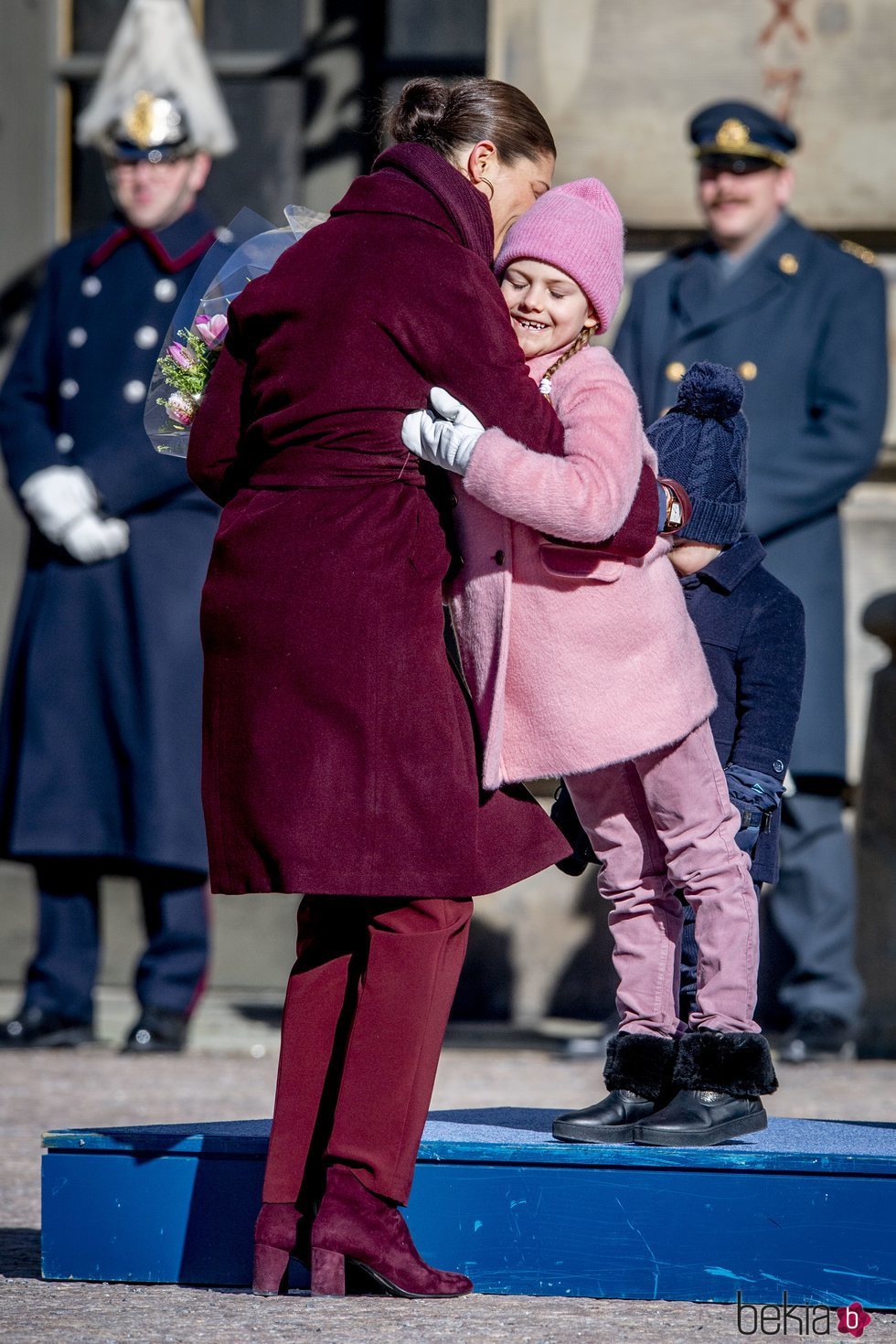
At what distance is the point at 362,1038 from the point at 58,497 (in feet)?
9.92

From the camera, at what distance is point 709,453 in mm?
3768

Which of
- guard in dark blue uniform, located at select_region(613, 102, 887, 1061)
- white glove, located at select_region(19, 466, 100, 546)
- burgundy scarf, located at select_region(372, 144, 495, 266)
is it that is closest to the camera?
burgundy scarf, located at select_region(372, 144, 495, 266)

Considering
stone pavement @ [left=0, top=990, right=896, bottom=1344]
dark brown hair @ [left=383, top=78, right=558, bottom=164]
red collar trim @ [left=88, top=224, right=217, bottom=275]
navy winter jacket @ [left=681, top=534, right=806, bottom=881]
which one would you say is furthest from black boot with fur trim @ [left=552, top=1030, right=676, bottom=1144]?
red collar trim @ [left=88, top=224, right=217, bottom=275]

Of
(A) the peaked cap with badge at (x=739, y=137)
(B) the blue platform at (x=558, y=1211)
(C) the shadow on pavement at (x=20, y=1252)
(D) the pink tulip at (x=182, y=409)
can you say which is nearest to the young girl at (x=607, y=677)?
(B) the blue platform at (x=558, y=1211)

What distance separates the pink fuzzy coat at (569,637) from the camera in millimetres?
3359

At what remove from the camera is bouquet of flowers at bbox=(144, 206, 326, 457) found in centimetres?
358

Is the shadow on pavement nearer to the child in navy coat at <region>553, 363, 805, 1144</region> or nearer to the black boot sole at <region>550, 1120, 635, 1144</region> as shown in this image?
the black boot sole at <region>550, 1120, 635, 1144</region>

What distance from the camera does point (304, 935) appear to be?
3443 mm

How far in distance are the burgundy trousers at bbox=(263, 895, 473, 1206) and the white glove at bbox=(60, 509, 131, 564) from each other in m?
2.80

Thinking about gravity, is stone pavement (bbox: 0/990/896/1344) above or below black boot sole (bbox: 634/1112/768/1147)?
below

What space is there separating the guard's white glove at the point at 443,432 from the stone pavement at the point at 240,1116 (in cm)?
114

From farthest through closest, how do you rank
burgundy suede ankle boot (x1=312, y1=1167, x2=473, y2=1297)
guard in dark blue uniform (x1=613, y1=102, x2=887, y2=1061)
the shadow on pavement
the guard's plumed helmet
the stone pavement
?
the guard's plumed helmet → guard in dark blue uniform (x1=613, y1=102, x2=887, y2=1061) → the shadow on pavement → burgundy suede ankle boot (x1=312, y1=1167, x2=473, y2=1297) → the stone pavement

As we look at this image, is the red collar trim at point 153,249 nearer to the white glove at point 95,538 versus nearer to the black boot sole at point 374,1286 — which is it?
the white glove at point 95,538

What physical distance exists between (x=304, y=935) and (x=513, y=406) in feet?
2.69
